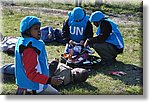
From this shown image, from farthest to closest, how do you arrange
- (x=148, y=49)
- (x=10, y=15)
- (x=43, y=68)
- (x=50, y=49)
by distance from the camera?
1. (x=10, y=15)
2. (x=50, y=49)
3. (x=148, y=49)
4. (x=43, y=68)

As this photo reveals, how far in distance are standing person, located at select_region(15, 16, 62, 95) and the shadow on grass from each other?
147cm

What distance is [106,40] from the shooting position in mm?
5387

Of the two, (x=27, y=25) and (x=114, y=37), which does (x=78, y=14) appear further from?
(x=27, y=25)

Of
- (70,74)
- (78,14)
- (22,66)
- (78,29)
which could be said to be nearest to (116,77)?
(70,74)

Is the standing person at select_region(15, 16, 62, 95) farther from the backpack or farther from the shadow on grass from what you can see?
the shadow on grass

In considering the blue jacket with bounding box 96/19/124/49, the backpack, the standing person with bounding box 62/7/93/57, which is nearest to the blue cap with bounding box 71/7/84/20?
the standing person with bounding box 62/7/93/57

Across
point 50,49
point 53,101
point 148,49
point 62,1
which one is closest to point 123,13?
point 62,1

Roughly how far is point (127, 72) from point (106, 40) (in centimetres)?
59

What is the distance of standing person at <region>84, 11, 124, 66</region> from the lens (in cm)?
523

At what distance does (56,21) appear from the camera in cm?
810

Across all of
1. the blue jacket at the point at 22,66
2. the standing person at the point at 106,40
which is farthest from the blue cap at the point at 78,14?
the blue jacket at the point at 22,66

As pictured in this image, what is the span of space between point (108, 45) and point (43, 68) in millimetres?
1963

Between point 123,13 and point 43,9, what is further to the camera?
point 43,9

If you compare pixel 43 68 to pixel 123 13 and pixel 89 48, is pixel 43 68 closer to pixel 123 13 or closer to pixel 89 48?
pixel 89 48
